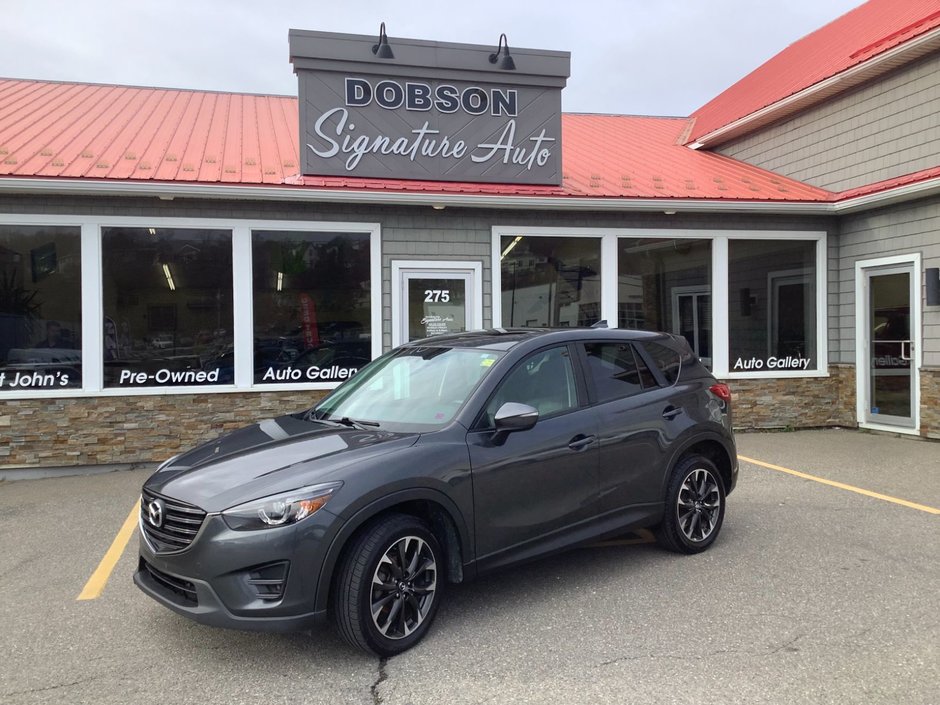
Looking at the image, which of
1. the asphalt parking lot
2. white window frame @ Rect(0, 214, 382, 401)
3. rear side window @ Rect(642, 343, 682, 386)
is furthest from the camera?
white window frame @ Rect(0, 214, 382, 401)

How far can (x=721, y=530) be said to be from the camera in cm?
554

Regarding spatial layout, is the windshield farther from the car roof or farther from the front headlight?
the front headlight

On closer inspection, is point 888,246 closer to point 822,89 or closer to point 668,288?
point 822,89

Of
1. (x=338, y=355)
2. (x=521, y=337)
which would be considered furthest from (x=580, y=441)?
(x=338, y=355)

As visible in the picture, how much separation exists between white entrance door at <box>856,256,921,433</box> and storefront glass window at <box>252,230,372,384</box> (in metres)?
7.01

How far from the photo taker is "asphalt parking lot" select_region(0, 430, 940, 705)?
323 centimetres

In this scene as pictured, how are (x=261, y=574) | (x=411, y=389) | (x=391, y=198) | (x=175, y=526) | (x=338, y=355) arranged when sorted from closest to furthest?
1. (x=261, y=574)
2. (x=175, y=526)
3. (x=411, y=389)
4. (x=391, y=198)
5. (x=338, y=355)

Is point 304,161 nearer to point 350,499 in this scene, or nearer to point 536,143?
point 536,143

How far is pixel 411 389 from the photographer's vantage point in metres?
4.50

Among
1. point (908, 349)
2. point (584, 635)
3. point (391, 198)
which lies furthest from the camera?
point (908, 349)

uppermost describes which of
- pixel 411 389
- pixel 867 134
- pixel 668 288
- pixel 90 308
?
pixel 867 134

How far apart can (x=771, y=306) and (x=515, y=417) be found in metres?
7.84

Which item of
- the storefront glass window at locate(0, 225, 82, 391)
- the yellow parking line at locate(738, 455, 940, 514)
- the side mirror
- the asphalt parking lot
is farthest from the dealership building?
the side mirror

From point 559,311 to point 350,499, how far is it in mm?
6739
